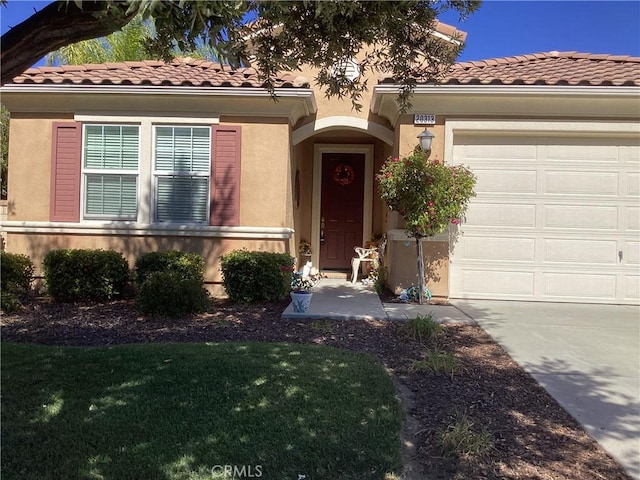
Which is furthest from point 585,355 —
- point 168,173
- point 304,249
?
point 168,173

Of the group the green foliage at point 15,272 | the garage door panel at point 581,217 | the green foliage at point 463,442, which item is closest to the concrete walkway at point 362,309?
the garage door panel at point 581,217

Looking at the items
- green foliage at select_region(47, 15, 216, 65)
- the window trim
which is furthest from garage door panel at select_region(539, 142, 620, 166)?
green foliage at select_region(47, 15, 216, 65)

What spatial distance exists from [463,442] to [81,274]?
6.38 metres

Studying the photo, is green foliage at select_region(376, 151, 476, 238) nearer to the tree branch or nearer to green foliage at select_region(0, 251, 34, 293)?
the tree branch

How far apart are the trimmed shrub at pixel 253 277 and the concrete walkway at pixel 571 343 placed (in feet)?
2.33

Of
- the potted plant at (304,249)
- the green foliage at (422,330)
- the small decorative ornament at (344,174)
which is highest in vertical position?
the small decorative ornament at (344,174)

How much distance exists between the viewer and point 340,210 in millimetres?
10625

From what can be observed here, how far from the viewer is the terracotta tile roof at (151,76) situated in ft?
25.4

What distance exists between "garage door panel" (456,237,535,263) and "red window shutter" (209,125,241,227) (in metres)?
4.02

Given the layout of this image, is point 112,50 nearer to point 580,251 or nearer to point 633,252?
point 580,251

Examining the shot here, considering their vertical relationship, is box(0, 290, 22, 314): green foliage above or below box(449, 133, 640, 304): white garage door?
below

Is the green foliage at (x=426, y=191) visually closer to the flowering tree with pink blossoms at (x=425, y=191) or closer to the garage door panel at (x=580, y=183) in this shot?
the flowering tree with pink blossoms at (x=425, y=191)

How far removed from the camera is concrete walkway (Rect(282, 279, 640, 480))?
135 inches

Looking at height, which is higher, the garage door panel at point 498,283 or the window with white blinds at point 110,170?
the window with white blinds at point 110,170
